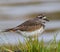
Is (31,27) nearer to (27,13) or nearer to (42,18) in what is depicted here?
(42,18)

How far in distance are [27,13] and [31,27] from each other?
0.71ft

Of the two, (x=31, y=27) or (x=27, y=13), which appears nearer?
(x=31, y=27)

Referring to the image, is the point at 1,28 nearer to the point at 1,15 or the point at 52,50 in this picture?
the point at 1,15

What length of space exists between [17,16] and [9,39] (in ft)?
0.64

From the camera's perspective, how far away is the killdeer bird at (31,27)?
1949mm

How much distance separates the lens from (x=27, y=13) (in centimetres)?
215

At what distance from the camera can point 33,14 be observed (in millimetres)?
2154

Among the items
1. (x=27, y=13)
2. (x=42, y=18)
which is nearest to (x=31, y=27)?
(x=42, y=18)

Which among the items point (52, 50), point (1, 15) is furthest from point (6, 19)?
point (52, 50)

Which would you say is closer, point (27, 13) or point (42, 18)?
point (42, 18)

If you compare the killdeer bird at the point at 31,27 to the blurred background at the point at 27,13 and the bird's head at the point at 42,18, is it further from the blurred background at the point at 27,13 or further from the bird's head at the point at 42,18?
the blurred background at the point at 27,13

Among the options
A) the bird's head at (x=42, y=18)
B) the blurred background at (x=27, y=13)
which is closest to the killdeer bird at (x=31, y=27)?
the bird's head at (x=42, y=18)

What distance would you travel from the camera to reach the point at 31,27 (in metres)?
1.97

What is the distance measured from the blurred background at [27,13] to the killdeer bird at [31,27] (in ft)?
0.44
